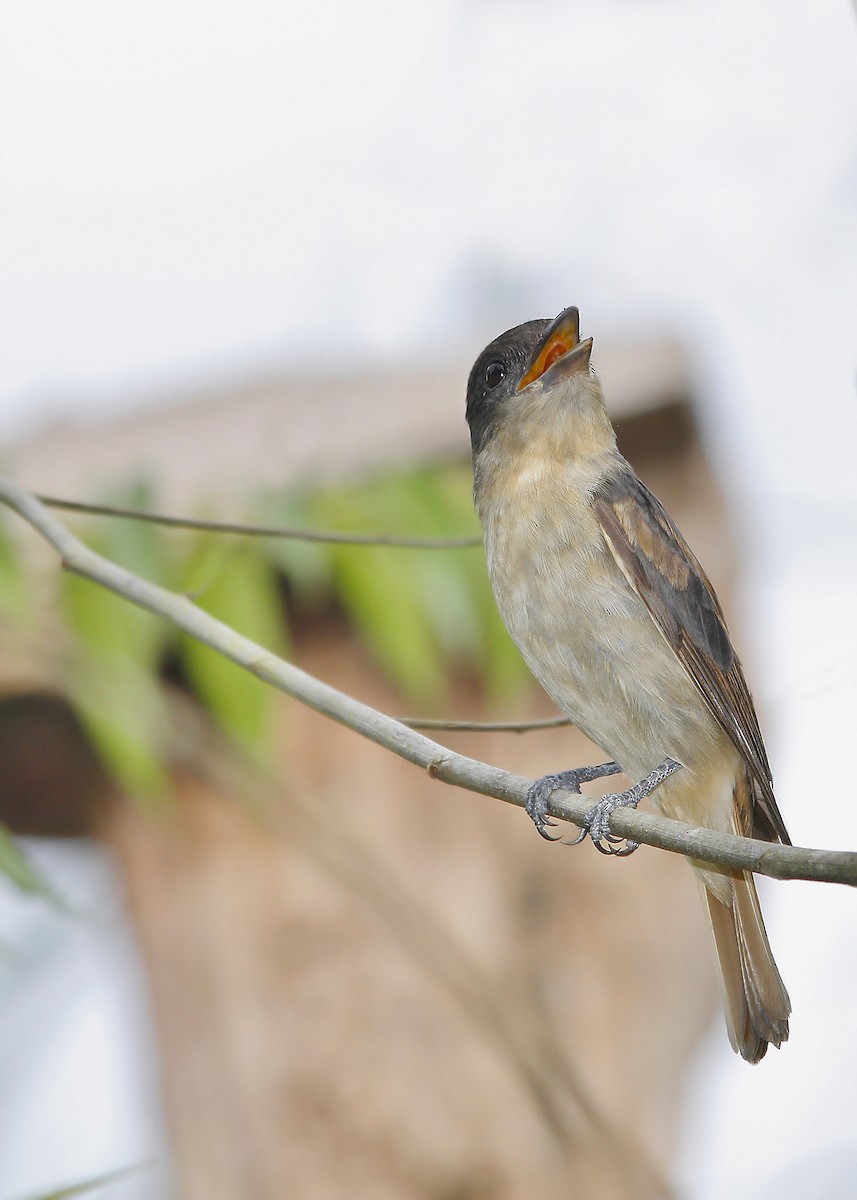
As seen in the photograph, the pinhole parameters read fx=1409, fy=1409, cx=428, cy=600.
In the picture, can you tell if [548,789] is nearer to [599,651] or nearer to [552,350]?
[599,651]

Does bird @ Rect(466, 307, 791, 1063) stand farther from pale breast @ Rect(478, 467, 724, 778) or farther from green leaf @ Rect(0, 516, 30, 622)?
green leaf @ Rect(0, 516, 30, 622)

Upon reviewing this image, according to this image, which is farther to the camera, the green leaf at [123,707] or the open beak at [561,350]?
the green leaf at [123,707]

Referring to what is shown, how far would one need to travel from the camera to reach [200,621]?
2.80m

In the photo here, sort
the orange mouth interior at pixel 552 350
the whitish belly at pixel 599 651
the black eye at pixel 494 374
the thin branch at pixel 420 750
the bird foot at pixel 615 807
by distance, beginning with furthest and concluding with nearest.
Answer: the black eye at pixel 494 374 < the orange mouth interior at pixel 552 350 < the whitish belly at pixel 599 651 < the bird foot at pixel 615 807 < the thin branch at pixel 420 750

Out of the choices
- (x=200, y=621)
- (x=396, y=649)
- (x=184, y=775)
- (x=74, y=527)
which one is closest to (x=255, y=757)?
(x=396, y=649)

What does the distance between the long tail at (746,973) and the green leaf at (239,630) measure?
4.67 feet

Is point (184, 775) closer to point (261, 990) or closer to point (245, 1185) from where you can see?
point (261, 990)

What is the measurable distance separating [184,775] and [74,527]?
8.21 feet

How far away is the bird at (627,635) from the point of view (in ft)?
11.1

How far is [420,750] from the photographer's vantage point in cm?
251

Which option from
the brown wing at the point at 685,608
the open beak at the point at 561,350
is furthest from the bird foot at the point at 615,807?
the open beak at the point at 561,350

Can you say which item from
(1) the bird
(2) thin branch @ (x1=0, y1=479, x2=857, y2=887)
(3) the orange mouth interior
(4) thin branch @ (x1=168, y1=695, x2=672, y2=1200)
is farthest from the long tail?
(3) the orange mouth interior

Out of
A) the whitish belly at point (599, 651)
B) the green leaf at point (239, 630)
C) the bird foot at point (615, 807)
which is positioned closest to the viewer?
the bird foot at point (615, 807)

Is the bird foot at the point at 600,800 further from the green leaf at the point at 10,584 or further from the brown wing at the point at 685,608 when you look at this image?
the green leaf at the point at 10,584
